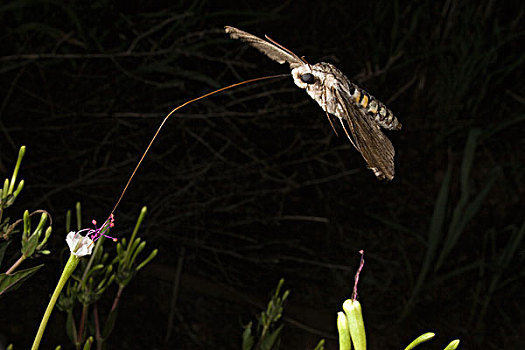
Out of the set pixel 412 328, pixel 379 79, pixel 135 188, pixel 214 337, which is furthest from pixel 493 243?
pixel 135 188

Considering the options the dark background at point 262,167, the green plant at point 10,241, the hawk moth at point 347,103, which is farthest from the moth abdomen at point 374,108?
the dark background at point 262,167

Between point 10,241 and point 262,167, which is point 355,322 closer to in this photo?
point 10,241

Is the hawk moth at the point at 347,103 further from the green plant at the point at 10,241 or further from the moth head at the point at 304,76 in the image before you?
the green plant at the point at 10,241

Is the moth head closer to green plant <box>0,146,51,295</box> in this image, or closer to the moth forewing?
the moth forewing

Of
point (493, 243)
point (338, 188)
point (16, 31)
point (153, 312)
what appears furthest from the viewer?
point (338, 188)

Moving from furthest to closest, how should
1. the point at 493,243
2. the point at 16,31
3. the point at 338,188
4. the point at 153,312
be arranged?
the point at 338,188 → the point at 493,243 → the point at 153,312 → the point at 16,31

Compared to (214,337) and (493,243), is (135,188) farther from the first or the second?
(493,243)

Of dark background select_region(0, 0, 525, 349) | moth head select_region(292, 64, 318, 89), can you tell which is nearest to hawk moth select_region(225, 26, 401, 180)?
moth head select_region(292, 64, 318, 89)

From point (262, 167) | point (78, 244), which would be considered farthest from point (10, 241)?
point (262, 167)
